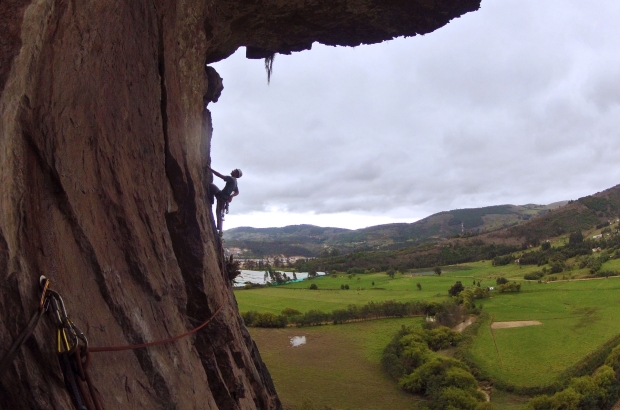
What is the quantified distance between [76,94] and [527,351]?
49507mm

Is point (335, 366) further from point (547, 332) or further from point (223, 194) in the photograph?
point (223, 194)

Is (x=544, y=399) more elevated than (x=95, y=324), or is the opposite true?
(x=95, y=324)

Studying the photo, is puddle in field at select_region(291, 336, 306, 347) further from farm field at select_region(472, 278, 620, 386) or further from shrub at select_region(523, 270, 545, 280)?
shrub at select_region(523, 270, 545, 280)

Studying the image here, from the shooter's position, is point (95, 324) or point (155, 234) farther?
point (155, 234)

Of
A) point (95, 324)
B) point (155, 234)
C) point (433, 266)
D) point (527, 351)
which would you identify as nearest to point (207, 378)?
point (155, 234)

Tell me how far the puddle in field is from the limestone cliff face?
150 feet

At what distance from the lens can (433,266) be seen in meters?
124

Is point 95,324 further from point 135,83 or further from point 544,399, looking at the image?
point 544,399

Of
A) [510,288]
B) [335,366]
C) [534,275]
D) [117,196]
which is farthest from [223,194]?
[534,275]

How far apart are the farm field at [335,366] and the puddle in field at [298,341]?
64 cm

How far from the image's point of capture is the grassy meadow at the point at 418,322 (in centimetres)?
3700

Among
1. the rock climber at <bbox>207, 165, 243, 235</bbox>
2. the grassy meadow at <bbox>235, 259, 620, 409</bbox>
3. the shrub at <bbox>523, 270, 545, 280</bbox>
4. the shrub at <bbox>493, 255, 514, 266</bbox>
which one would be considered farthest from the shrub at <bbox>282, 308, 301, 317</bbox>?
the shrub at <bbox>493, 255, 514, 266</bbox>

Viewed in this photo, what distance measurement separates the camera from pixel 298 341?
54000mm

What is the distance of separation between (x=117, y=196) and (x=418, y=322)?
6075 cm
